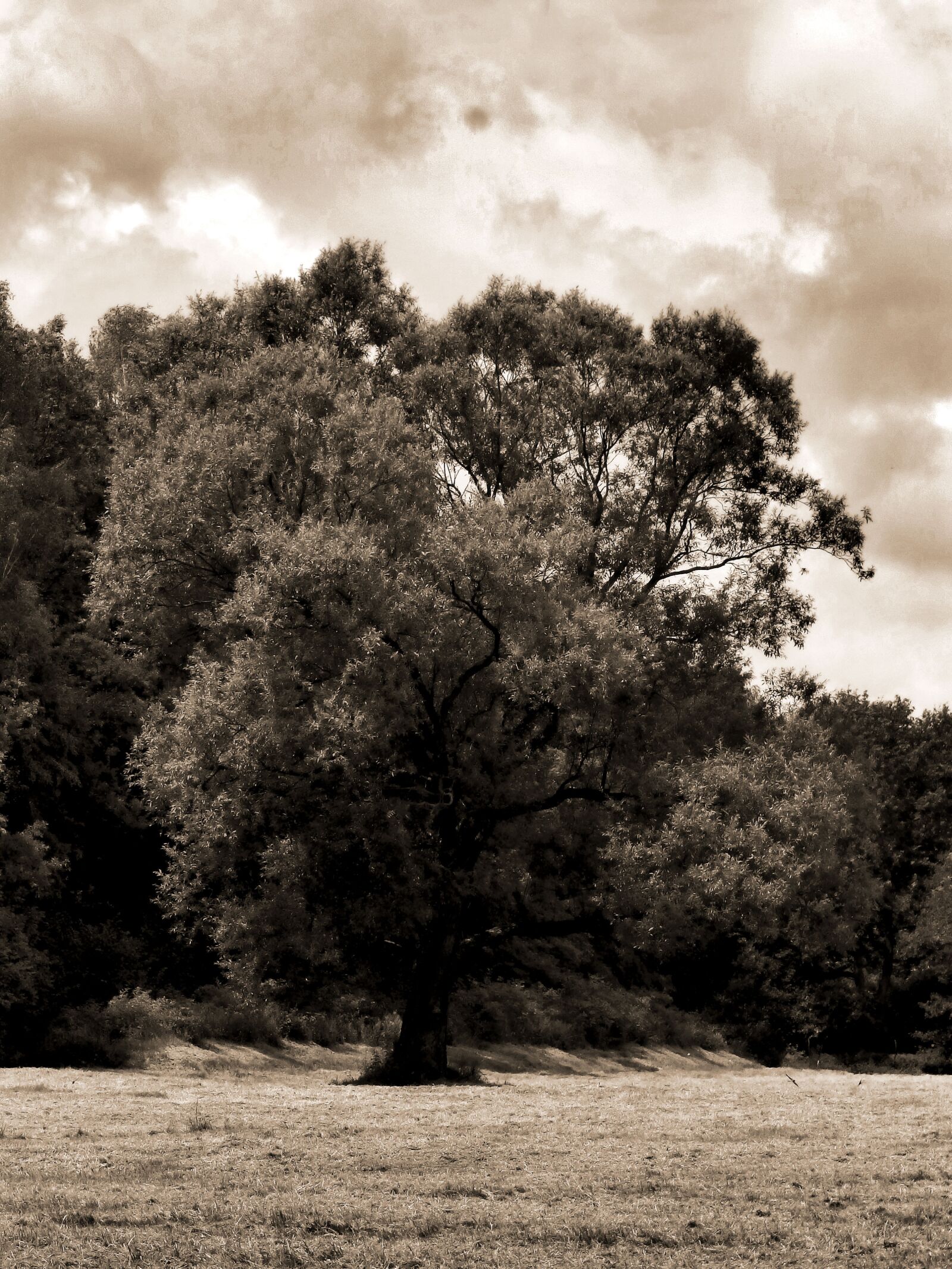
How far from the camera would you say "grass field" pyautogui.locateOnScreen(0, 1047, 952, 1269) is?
8312 millimetres

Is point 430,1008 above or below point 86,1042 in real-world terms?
above

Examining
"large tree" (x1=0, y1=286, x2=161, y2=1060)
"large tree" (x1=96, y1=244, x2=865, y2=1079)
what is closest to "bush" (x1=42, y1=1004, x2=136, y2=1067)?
"large tree" (x1=0, y1=286, x2=161, y2=1060)

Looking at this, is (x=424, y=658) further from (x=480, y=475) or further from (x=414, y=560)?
(x=480, y=475)

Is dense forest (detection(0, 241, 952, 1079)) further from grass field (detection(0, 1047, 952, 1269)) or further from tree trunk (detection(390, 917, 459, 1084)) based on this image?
grass field (detection(0, 1047, 952, 1269))

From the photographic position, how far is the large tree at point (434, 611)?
71.6ft

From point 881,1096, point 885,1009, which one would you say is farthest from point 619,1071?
point 885,1009

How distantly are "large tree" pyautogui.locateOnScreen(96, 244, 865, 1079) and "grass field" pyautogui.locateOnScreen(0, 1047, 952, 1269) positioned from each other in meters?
5.22

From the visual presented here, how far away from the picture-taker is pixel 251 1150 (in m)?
12.1

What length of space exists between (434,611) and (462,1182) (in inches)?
500

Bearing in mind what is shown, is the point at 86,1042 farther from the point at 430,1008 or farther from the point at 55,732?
the point at 55,732

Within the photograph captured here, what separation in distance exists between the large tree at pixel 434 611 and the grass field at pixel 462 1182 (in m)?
5.22

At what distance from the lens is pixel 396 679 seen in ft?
71.8

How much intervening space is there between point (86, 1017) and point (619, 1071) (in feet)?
41.7

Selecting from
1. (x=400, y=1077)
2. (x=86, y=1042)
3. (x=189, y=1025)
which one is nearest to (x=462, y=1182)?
(x=400, y=1077)
